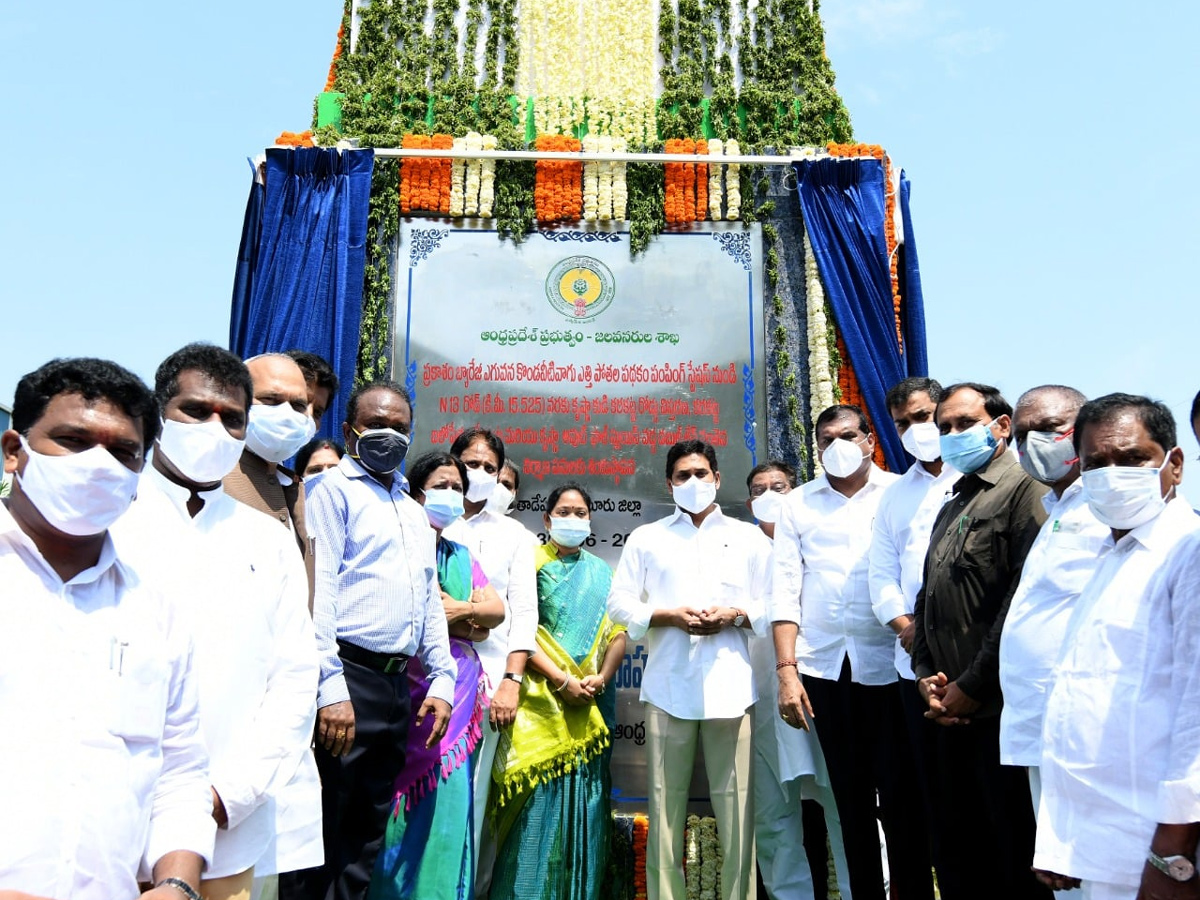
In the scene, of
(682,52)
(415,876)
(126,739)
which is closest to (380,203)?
(682,52)

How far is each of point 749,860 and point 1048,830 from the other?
1.74m

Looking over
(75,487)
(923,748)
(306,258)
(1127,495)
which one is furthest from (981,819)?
(306,258)

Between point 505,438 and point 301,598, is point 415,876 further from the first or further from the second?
point 505,438

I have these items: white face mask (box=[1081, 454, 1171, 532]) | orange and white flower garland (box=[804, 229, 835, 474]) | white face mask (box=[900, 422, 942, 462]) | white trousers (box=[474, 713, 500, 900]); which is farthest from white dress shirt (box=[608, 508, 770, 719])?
white face mask (box=[1081, 454, 1171, 532])

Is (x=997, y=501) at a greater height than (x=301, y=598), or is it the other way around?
(x=997, y=501)

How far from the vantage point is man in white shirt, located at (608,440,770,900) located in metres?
3.90

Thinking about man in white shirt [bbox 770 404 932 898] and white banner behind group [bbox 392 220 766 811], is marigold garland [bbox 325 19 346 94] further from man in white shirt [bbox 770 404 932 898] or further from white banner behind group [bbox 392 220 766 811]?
man in white shirt [bbox 770 404 932 898]

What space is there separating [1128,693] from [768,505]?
8.65 feet

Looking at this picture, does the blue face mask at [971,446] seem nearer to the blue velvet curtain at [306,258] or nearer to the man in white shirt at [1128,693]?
the man in white shirt at [1128,693]

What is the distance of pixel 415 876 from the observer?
3.38 metres

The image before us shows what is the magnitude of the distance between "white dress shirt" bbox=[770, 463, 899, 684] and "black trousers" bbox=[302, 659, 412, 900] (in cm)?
167

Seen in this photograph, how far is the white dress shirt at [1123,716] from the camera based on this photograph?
82.5 inches

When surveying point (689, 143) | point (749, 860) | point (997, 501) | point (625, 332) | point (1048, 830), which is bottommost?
point (749, 860)

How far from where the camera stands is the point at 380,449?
324cm
